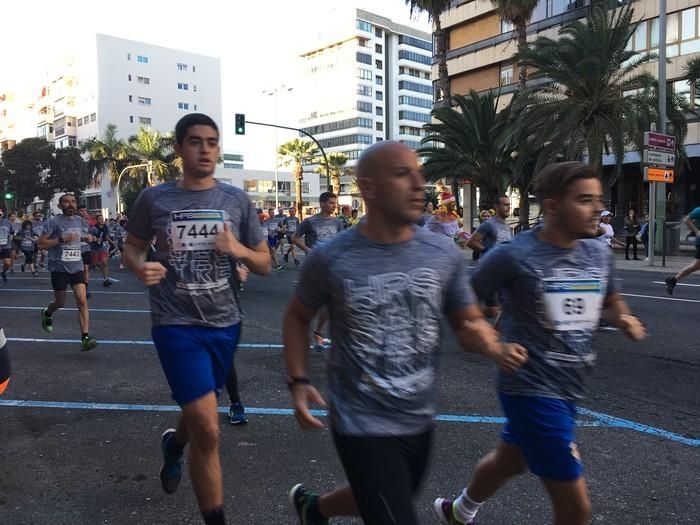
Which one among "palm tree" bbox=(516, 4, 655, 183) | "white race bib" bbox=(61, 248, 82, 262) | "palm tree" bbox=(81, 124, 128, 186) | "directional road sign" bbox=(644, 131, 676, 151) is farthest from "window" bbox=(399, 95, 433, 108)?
"white race bib" bbox=(61, 248, 82, 262)

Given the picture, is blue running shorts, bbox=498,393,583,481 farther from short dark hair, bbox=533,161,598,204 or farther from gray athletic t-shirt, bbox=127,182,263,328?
gray athletic t-shirt, bbox=127,182,263,328

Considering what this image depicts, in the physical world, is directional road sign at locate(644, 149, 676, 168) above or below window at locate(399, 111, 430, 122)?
below

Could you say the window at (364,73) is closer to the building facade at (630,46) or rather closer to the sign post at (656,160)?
the building facade at (630,46)

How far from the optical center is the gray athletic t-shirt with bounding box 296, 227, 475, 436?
204 centimetres

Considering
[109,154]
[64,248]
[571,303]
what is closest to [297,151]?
[109,154]

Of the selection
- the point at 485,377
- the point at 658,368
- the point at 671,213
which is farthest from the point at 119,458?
the point at 671,213

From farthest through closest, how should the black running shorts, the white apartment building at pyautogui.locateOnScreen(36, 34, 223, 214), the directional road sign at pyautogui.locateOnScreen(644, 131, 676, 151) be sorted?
the white apartment building at pyautogui.locateOnScreen(36, 34, 223, 214) → the directional road sign at pyautogui.locateOnScreen(644, 131, 676, 151) → the black running shorts

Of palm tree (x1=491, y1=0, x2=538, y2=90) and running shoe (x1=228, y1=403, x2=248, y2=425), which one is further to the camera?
palm tree (x1=491, y1=0, x2=538, y2=90)

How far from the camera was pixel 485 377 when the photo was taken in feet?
18.6

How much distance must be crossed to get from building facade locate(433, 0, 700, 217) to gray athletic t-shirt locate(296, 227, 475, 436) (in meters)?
24.6

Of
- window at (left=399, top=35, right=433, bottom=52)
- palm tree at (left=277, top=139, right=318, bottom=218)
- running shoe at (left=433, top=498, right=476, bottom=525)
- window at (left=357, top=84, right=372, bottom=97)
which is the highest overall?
window at (left=399, top=35, right=433, bottom=52)

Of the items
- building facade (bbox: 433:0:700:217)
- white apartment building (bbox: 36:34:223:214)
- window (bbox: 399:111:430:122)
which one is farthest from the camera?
window (bbox: 399:111:430:122)

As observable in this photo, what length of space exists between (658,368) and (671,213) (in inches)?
1124

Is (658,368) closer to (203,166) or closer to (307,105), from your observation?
(203,166)
